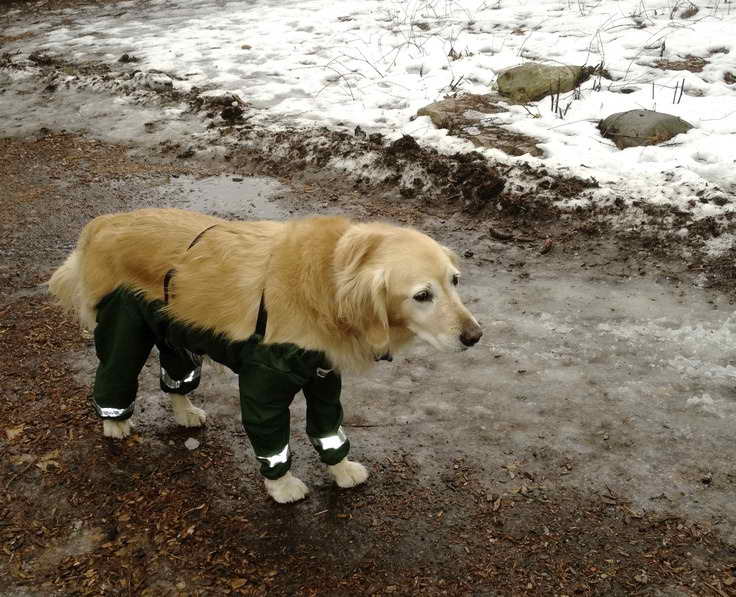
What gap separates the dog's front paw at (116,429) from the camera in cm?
363

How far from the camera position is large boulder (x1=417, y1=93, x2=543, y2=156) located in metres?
6.43

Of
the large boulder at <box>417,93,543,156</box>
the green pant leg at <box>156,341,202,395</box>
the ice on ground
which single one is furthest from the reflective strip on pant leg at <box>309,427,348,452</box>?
the large boulder at <box>417,93,543,156</box>

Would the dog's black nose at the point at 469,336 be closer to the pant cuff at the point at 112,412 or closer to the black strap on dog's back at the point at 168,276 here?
the black strap on dog's back at the point at 168,276

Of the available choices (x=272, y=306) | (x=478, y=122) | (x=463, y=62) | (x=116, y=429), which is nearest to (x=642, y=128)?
(x=478, y=122)

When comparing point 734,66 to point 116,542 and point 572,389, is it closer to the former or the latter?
point 572,389

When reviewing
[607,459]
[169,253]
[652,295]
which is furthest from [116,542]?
[652,295]

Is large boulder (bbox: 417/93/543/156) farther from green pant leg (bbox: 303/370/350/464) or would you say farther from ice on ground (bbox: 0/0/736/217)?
green pant leg (bbox: 303/370/350/464)

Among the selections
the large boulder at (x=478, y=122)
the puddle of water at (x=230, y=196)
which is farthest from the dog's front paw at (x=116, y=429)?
the large boulder at (x=478, y=122)

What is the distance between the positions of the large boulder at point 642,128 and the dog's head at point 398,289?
4.22 metres

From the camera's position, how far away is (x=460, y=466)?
11.2ft

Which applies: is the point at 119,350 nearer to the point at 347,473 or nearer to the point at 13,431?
the point at 13,431

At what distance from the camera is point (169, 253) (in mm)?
3098

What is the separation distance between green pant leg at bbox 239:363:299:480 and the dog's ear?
402 mm

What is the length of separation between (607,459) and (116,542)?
2.47m
